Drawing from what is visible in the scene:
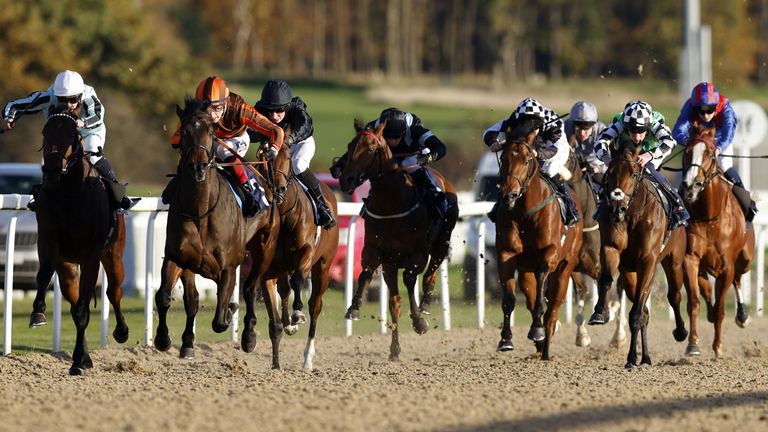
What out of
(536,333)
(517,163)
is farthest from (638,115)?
(536,333)

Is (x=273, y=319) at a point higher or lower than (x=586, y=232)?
lower

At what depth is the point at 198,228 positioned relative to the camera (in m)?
9.40

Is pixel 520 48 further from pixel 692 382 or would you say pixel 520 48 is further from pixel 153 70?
pixel 692 382

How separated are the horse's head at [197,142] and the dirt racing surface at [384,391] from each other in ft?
4.35

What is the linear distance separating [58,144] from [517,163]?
3.20 meters

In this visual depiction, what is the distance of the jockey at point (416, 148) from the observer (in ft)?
37.2

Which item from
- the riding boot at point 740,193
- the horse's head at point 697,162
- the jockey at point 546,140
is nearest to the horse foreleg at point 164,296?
the jockey at point 546,140

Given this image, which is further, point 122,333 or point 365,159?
point 365,159

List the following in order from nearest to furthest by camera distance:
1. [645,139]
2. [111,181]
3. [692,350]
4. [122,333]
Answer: [111,181], [122,333], [645,139], [692,350]

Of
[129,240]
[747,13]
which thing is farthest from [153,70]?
[747,13]

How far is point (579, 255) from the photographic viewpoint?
39.2 feet

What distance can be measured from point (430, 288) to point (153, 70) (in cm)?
2366

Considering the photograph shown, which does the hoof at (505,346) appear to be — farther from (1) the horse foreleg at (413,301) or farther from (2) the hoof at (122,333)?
(2) the hoof at (122,333)

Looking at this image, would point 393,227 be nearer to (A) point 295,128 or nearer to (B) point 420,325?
(B) point 420,325
